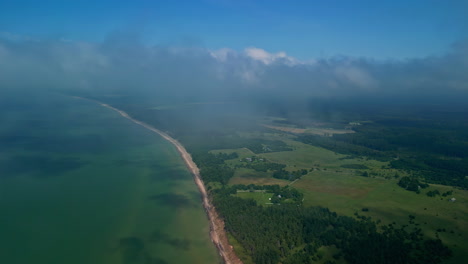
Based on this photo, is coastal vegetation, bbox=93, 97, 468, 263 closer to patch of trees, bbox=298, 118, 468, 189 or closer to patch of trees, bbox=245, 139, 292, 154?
patch of trees, bbox=245, 139, 292, 154

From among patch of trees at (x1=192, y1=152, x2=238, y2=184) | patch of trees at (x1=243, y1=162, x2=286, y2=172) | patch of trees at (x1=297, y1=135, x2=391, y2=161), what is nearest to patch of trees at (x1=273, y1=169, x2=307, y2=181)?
patch of trees at (x1=243, y1=162, x2=286, y2=172)

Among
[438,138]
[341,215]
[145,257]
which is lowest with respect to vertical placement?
[145,257]

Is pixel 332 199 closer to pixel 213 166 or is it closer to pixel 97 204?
pixel 213 166

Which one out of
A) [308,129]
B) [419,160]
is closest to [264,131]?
[308,129]

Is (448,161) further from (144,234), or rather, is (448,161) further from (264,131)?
(144,234)

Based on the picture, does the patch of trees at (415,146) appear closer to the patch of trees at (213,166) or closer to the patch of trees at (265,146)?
the patch of trees at (265,146)
